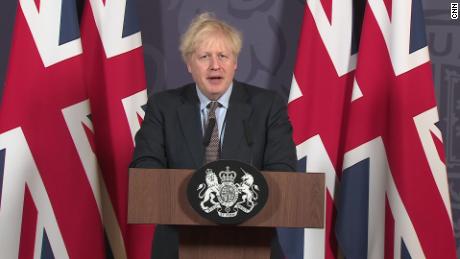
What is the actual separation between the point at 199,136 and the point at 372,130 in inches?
43.8

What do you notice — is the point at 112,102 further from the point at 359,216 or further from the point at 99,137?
the point at 359,216

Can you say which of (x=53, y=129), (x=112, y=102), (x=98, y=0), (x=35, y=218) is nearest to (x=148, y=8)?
(x=98, y=0)

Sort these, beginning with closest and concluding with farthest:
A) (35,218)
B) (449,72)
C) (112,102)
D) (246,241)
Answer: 1. (246,241)
2. (35,218)
3. (112,102)
4. (449,72)

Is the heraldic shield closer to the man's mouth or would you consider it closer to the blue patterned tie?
the blue patterned tie

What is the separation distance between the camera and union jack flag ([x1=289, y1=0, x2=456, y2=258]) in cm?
271

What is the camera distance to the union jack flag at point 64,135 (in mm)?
2693

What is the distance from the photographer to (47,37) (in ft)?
9.06

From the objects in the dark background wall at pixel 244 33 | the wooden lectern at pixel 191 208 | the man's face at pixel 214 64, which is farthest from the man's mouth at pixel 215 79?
the dark background wall at pixel 244 33

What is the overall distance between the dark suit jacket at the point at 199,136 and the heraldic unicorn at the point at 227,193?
0.34m

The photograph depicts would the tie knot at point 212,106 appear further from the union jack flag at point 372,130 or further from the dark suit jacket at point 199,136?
the union jack flag at point 372,130

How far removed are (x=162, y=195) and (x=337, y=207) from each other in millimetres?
1494

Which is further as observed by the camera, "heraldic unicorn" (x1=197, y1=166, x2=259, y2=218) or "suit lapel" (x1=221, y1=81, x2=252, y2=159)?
"suit lapel" (x1=221, y1=81, x2=252, y2=159)

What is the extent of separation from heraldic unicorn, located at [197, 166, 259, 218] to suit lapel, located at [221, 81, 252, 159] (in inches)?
13.3

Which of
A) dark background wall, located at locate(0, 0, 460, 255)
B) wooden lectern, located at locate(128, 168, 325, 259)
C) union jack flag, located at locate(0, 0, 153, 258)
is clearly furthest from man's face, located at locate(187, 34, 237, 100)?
dark background wall, located at locate(0, 0, 460, 255)
